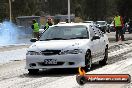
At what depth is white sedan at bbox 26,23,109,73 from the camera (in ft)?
42.7

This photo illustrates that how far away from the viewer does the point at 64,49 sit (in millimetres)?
13039

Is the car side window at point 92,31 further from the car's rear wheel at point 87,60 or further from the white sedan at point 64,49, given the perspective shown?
the car's rear wheel at point 87,60

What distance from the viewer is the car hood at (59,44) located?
13086 millimetres

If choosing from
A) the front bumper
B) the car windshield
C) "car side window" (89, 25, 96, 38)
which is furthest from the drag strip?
"car side window" (89, 25, 96, 38)

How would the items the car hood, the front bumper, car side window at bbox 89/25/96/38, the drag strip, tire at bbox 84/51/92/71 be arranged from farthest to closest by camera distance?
car side window at bbox 89/25/96/38 → tire at bbox 84/51/92/71 → the car hood → the front bumper → the drag strip

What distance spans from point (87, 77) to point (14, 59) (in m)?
11.8

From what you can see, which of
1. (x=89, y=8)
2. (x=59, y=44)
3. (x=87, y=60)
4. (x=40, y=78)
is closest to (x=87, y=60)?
(x=87, y=60)

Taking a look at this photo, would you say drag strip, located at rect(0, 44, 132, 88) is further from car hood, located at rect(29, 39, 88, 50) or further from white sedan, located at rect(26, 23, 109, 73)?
car hood, located at rect(29, 39, 88, 50)

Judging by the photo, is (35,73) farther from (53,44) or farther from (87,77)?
(87,77)

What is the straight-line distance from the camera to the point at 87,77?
25.8 ft

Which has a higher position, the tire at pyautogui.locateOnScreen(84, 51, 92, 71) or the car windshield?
the car windshield

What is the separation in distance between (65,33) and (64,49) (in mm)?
1495

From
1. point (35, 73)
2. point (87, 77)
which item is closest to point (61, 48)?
point (35, 73)

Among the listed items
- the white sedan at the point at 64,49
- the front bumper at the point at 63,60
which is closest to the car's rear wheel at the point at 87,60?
the white sedan at the point at 64,49
